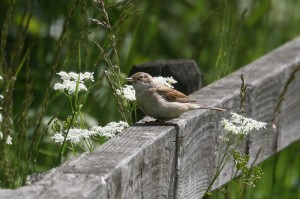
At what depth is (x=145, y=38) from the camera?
5340 mm

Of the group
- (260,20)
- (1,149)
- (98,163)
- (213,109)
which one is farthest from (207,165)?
(260,20)

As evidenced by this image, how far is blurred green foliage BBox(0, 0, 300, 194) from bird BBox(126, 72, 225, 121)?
1.15ft

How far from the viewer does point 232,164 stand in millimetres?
3875

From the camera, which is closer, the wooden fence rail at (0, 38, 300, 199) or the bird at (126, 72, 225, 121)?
the wooden fence rail at (0, 38, 300, 199)

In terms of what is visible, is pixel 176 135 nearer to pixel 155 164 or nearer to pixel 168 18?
pixel 155 164

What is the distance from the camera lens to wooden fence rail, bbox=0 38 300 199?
2385 millimetres

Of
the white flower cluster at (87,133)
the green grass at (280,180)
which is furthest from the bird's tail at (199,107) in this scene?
the green grass at (280,180)

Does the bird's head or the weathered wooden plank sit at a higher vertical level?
the bird's head

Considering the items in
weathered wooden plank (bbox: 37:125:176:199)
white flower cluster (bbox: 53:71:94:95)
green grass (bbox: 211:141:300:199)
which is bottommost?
weathered wooden plank (bbox: 37:125:176:199)

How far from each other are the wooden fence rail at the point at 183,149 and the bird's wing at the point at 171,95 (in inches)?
2.9

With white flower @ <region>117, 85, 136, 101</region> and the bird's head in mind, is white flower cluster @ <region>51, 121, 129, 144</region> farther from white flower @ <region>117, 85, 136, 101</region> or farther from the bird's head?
the bird's head

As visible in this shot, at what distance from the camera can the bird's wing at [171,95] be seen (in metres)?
3.70

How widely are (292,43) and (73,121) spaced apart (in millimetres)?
1991

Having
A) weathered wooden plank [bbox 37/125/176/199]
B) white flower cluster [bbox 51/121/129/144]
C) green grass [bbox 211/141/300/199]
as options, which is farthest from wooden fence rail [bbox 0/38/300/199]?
green grass [bbox 211/141/300/199]
